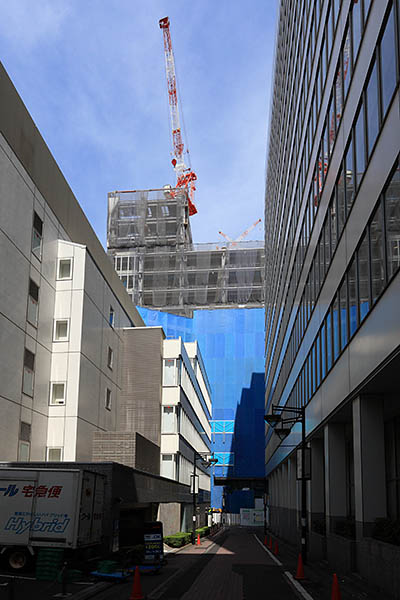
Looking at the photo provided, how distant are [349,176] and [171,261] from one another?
9451cm

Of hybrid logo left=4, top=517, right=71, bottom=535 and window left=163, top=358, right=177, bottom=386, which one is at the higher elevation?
window left=163, top=358, right=177, bottom=386

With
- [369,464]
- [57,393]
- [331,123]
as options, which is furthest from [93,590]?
[331,123]

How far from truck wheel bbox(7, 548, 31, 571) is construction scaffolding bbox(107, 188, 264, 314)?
309ft

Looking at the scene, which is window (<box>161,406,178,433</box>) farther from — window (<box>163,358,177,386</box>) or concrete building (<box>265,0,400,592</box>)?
concrete building (<box>265,0,400,592</box>)

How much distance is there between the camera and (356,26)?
21125 millimetres

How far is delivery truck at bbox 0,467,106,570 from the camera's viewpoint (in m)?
20.5

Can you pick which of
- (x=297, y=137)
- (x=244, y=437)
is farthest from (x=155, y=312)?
(x=297, y=137)

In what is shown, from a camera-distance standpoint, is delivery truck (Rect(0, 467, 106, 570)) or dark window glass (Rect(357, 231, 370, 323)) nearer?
dark window glass (Rect(357, 231, 370, 323))

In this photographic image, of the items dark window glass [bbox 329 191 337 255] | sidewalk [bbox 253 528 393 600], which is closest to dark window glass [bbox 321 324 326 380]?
dark window glass [bbox 329 191 337 255]

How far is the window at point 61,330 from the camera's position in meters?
37.0

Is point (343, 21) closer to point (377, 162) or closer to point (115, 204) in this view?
point (377, 162)

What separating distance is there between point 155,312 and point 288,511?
49576mm

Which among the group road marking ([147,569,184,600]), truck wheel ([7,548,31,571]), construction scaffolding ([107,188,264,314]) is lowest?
road marking ([147,569,184,600])

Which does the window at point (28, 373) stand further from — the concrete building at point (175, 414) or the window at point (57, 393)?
the concrete building at point (175, 414)
